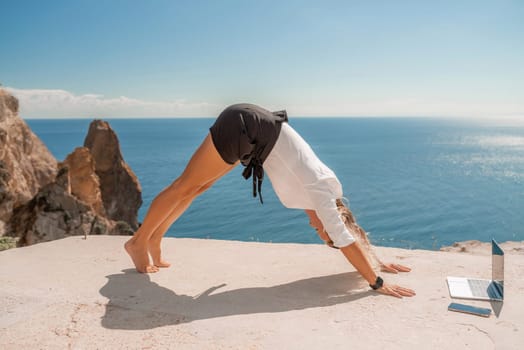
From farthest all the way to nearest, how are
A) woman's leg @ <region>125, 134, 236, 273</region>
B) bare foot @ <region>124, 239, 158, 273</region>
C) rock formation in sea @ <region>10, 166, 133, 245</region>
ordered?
rock formation in sea @ <region>10, 166, 133, 245</region>
bare foot @ <region>124, 239, 158, 273</region>
woman's leg @ <region>125, 134, 236, 273</region>

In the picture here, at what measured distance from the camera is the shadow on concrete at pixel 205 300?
3.52 metres

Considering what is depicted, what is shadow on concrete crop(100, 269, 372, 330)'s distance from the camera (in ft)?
11.5

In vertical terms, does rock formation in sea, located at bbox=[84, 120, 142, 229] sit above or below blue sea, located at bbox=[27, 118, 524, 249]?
above

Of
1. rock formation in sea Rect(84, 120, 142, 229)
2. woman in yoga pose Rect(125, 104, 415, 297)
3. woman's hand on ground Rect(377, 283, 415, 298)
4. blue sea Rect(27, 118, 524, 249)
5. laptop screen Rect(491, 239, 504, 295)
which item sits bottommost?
blue sea Rect(27, 118, 524, 249)

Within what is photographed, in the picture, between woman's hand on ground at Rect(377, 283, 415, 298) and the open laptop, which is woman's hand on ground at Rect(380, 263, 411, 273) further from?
woman's hand on ground at Rect(377, 283, 415, 298)

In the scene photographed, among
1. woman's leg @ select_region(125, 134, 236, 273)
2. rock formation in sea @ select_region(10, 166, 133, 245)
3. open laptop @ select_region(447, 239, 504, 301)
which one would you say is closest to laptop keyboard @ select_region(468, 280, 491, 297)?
open laptop @ select_region(447, 239, 504, 301)

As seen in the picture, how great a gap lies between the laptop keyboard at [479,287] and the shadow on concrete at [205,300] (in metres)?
1.03

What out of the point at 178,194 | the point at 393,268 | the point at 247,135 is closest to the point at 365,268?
the point at 393,268

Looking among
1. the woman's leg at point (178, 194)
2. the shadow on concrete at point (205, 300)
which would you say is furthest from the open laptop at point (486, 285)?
the woman's leg at point (178, 194)

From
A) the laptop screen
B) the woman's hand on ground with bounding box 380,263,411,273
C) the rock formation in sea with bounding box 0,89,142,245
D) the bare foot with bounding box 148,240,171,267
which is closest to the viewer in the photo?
the laptop screen

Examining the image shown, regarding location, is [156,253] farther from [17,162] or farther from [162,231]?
[17,162]

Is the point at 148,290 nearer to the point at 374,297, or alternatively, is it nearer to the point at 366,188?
the point at 374,297

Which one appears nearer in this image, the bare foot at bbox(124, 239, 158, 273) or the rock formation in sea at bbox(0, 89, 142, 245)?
the bare foot at bbox(124, 239, 158, 273)

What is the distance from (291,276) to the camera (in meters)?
4.70
